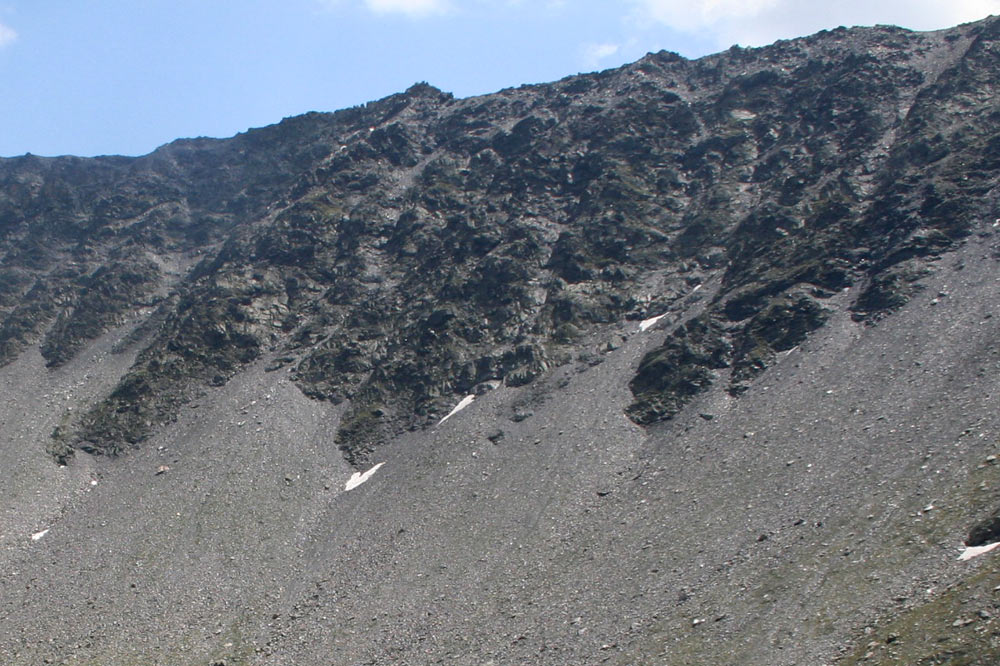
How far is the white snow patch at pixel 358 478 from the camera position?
210ft

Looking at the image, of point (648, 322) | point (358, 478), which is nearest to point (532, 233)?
point (648, 322)

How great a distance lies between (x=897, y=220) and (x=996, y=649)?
2274 inches

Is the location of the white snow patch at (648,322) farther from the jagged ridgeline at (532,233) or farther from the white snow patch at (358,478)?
the white snow patch at (358,478)

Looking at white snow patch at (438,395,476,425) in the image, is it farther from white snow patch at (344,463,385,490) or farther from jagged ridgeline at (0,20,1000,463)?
white snow patch at (344,463,385,490)

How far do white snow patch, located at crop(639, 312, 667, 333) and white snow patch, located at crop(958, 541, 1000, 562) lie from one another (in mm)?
46323

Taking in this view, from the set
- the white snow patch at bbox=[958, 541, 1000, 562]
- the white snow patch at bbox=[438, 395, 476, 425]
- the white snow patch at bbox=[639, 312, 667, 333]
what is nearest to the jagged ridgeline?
the white snow patch at bbox=[438, 395, 476, 425]

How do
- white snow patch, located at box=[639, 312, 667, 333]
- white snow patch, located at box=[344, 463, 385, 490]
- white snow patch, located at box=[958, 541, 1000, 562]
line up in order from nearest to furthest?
white snow patch, located at box=[958, 541, 1000, 562] → white snow patch, located at box=[344, 463, 385, 490] → white snow patch, located at box=[639, 312, 667, 333]

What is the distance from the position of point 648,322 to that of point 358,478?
30860 mm

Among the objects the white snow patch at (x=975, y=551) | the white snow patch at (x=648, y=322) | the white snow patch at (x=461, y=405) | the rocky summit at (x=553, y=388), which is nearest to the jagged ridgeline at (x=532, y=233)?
the rocky summit at (x=553, y=388)

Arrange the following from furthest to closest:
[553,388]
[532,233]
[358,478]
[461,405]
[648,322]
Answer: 1. [532,233]
2. [648,322]
3. [461,405]
4. [553,388]
5. [358,478]

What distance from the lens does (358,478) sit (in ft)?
214

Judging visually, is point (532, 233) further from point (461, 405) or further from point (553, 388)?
point (553, 388)

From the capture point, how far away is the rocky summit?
39406 millimetres

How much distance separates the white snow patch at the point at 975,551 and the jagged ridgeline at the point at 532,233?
31.5 meters
